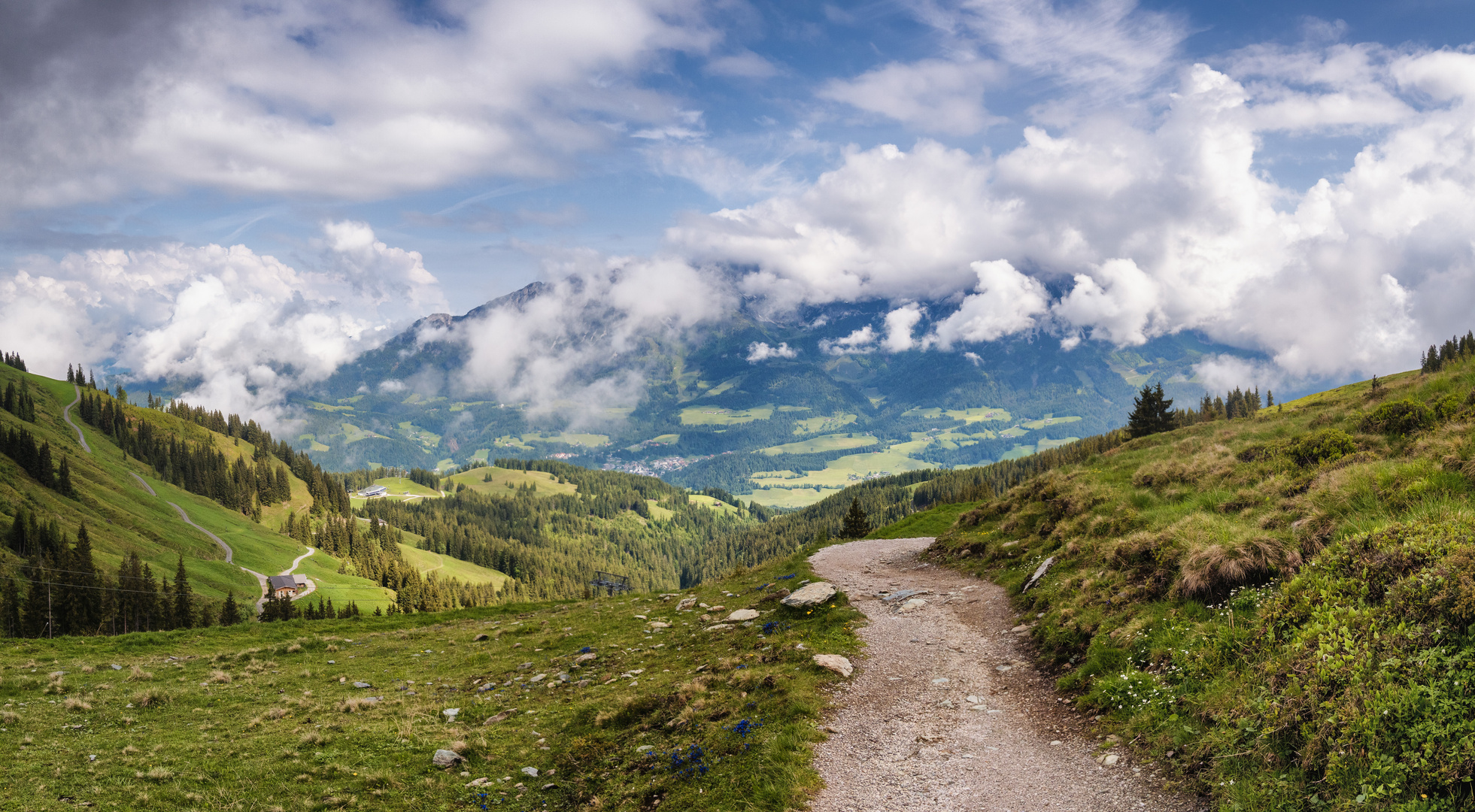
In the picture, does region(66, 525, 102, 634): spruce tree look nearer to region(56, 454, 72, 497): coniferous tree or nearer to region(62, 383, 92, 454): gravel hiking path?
region(56, 454, 72, 497): coniferous tree

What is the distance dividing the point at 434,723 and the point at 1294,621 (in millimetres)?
21064

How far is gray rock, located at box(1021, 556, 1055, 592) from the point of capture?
22.1 meters

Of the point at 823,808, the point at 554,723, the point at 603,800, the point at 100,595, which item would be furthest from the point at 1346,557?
the point at 100,595

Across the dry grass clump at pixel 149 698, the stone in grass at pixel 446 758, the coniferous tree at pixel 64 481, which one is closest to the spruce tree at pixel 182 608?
the coniferous tree at pixel 64 481

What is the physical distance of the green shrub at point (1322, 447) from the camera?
1966cm

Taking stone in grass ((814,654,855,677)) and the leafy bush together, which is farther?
the leafy bush

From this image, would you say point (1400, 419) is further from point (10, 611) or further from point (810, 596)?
point (10, 611)

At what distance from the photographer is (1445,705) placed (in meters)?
7.37

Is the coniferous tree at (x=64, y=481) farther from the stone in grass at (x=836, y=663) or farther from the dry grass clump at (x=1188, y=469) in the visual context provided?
the dry grass clump at (x=1188, y=469)

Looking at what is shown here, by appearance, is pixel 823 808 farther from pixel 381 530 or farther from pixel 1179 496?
pixel 381 530

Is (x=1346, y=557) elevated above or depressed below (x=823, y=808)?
above

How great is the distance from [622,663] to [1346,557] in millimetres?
20186

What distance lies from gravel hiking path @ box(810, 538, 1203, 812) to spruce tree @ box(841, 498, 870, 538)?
127 ft

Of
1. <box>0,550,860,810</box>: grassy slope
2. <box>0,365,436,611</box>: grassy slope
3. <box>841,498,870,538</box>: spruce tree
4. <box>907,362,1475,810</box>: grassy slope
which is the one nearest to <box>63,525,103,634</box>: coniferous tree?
<box>0,365,436,611</box>: grassy slope
